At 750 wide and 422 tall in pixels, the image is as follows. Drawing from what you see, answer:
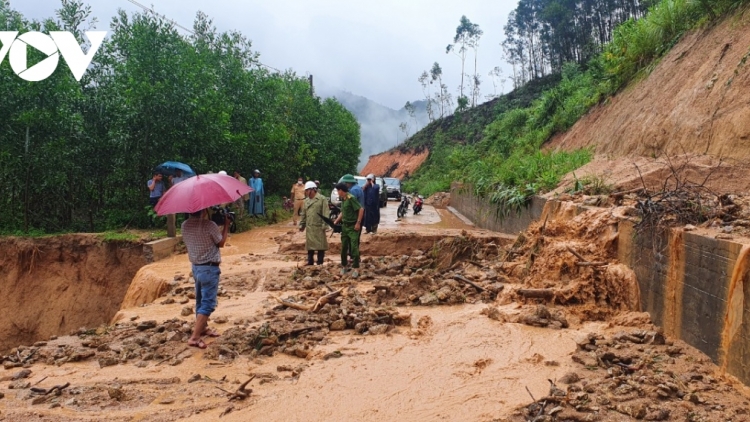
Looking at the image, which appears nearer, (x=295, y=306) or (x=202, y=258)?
(x=202, y=258)

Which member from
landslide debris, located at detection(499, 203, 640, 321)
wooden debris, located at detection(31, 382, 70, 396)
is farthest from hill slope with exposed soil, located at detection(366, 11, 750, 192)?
wooden debris, located at detection(31, 382, 70, 396)

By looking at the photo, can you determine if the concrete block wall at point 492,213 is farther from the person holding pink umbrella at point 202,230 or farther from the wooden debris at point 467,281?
the person holding pink umbrella at point 202,230

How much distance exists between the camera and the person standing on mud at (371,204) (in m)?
12.3

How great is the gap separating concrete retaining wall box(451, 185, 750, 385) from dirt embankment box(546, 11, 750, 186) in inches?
107

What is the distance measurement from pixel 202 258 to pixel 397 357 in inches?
87.7

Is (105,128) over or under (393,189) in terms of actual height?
over

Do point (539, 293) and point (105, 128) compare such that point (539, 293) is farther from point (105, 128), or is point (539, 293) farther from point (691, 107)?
point (105, 128)

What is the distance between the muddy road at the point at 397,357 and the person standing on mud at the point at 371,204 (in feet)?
12.7

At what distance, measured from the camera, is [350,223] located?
29.5 feet

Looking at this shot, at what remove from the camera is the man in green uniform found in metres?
8.80

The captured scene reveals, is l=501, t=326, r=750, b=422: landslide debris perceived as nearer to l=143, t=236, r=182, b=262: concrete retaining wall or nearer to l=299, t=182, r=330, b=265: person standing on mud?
l=299, t=182, r=330, b=265: person standing on mud

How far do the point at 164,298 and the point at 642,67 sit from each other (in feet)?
45.0

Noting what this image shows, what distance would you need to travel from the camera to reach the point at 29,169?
12.5 m

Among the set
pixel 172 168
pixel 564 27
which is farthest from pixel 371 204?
pixel 564 27
